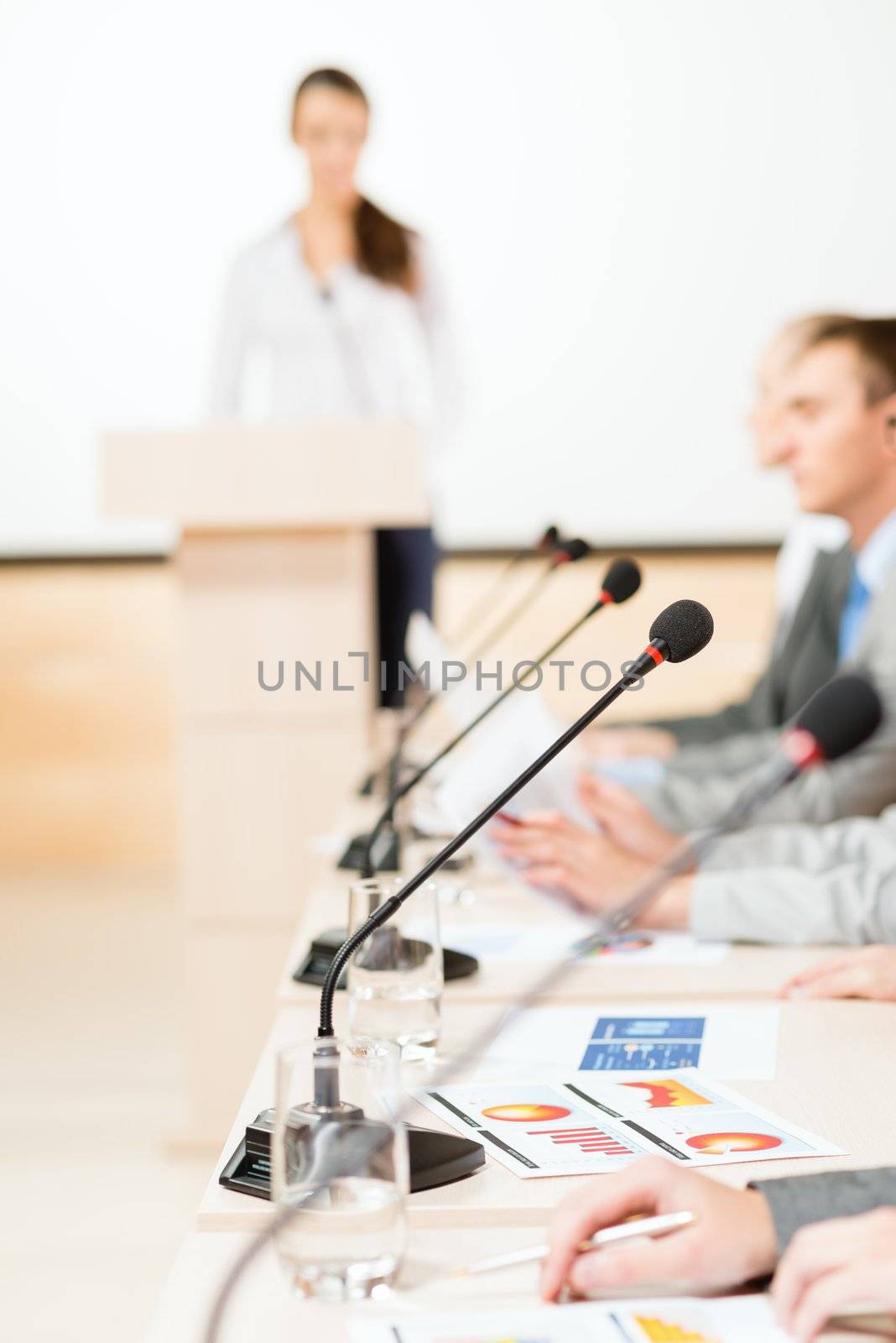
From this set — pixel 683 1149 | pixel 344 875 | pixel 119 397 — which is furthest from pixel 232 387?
pixel 683 1149

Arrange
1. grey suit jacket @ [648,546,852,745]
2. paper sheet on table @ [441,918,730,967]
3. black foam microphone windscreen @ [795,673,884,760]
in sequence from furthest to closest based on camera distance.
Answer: grey suit jacket @ [648,546,852,745], black foam microphone windscreen @ [795,673,884,760], paper sheet on table @ [441,918,730,967]

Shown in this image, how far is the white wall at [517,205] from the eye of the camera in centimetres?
485

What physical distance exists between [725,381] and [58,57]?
2267mm

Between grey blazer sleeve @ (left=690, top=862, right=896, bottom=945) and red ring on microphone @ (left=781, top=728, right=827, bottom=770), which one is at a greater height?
red ring on microphone @ (left=781, top=728, right=827, bottom=770)

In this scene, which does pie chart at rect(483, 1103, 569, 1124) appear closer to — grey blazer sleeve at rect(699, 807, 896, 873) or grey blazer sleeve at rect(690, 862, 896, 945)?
grey blazer sleeve at rect(690, 862, 896, 945)

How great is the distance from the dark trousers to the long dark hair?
2.76 feet

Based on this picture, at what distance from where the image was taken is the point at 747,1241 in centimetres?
82

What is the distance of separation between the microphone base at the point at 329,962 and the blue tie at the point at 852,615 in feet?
5.50

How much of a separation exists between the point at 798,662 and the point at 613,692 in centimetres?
215

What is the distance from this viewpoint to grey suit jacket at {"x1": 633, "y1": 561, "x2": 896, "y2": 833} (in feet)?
7.36

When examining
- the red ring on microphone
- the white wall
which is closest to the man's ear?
the red ring on microphone

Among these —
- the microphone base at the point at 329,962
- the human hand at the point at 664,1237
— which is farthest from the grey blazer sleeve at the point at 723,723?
the human hand at the point at 664,1237

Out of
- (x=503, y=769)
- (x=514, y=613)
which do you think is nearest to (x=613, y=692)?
(x=503, y=769)

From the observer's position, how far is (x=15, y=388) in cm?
506
